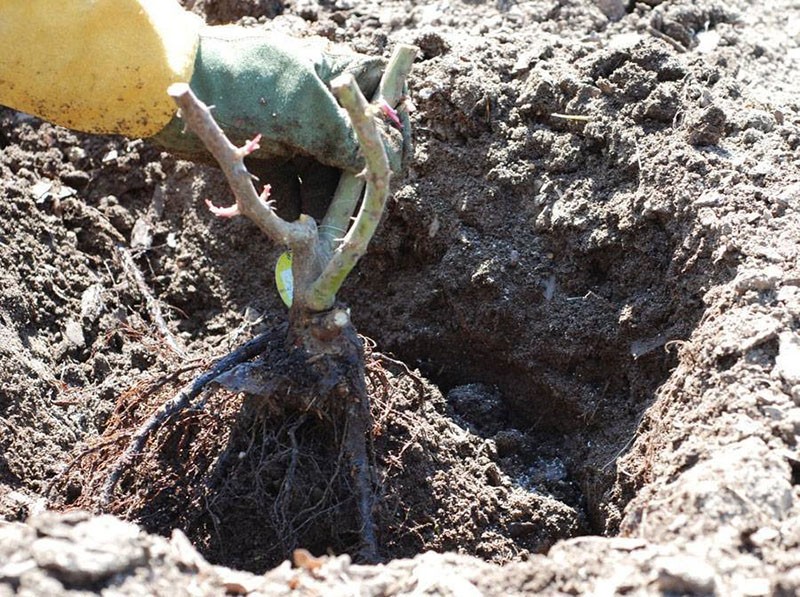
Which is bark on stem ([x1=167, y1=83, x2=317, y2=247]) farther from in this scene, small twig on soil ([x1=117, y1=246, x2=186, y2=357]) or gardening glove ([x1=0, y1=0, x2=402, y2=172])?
small twig on soil ([x1=117, y1=246, x2=186, y2=357])

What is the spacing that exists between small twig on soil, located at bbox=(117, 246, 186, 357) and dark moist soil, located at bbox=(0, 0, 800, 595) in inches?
0.4

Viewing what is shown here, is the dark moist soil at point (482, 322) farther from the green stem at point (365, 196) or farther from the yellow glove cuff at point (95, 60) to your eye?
the yellow glove cuff at point (95, 60)

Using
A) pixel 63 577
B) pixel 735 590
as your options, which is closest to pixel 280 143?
pixel 63 577

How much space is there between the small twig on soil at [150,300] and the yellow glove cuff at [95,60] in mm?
709

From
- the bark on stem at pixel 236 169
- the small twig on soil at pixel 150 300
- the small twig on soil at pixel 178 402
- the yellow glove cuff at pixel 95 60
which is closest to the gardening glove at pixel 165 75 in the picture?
the yellow glove cuff at pixel 95 60

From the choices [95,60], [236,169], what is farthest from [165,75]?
[236,169]

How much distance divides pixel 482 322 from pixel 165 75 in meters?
1.00

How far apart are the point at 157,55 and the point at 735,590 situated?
1.34 metres

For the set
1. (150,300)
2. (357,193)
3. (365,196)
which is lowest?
(150,300)

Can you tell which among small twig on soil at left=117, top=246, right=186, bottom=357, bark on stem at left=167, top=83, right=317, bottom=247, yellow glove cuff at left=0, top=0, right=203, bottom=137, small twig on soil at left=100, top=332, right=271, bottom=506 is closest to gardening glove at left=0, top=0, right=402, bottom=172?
yellow glove cuff at left=0, top=0, right=203, bottom=137

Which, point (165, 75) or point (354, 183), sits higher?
point (165, 75)

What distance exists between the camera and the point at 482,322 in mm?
2533

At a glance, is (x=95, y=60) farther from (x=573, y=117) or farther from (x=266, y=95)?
(x=573, y=117)

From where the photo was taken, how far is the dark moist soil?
5.71 feet
